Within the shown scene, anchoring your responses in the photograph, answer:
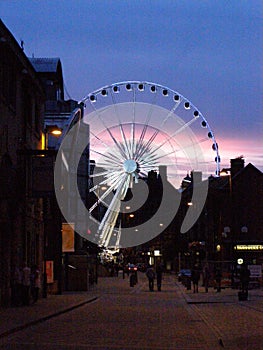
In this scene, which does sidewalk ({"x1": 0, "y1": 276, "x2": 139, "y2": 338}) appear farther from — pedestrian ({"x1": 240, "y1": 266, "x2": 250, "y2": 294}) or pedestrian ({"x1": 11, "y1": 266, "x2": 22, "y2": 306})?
pedestrian ({"x1": 240, "y1": 266, "x2": 250, "y2": 294})

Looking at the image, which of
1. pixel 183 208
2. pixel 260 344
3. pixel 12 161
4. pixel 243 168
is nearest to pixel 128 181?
pixel 12 161

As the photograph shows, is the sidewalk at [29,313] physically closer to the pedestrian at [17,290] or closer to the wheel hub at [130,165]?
the pedestrian at [17,290]

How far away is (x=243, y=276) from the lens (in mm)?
38562

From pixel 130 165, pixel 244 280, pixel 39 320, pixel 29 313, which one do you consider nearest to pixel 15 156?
pixel 29 313

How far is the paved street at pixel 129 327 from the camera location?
60.6 feet

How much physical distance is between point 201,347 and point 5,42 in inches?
652

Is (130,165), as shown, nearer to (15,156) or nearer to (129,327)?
(15,156)

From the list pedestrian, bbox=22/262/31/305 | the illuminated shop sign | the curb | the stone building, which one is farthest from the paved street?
the illuminated shop sign

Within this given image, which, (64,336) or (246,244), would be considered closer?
(64,336)

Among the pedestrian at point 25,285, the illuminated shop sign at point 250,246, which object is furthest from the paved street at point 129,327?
the illuminated shop sign at point 250,246

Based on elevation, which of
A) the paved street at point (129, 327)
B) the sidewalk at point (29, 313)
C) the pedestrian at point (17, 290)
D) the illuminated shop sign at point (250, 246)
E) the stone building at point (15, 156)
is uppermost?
the stone building at point (15, 156)

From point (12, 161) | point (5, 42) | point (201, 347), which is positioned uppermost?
point (5, 42)

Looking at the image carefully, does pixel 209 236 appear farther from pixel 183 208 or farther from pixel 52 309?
pixel 52 309

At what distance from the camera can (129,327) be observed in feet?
76.9
